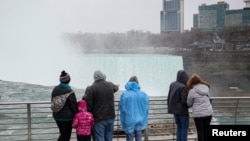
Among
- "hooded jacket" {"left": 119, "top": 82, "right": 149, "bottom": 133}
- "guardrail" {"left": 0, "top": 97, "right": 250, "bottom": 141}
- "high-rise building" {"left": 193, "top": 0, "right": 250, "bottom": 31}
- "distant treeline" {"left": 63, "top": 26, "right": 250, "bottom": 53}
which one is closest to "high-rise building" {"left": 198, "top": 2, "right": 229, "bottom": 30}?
"high-rise building" {"left": 193, "top": 0, "right": 250, "bottom": 31}

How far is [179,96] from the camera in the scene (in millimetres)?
5438

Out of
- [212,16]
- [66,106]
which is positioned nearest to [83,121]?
[66,106]

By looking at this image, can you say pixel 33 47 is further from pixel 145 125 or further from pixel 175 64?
pixel 145 125

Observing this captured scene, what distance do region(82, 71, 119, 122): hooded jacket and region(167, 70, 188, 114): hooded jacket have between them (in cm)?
99

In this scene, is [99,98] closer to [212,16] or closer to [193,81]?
[193,81]

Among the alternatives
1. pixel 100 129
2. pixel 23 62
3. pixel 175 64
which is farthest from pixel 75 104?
pixel 23 62

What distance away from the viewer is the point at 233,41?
9675cm

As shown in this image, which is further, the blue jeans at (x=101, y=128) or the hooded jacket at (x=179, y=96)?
the hooded jacket at (x=179, y=96)

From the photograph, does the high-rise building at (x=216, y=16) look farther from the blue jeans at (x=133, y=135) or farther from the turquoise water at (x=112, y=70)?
the blue jeans at (x=133, y=135)

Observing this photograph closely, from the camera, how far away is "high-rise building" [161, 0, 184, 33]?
178000 millimetres

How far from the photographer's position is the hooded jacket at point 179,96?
5377mm

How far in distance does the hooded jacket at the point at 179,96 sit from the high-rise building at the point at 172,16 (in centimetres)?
16837

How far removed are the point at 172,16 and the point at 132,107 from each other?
18156 centimetres

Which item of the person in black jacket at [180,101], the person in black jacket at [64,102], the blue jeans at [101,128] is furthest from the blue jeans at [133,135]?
the person in black jacket at [64,102]
